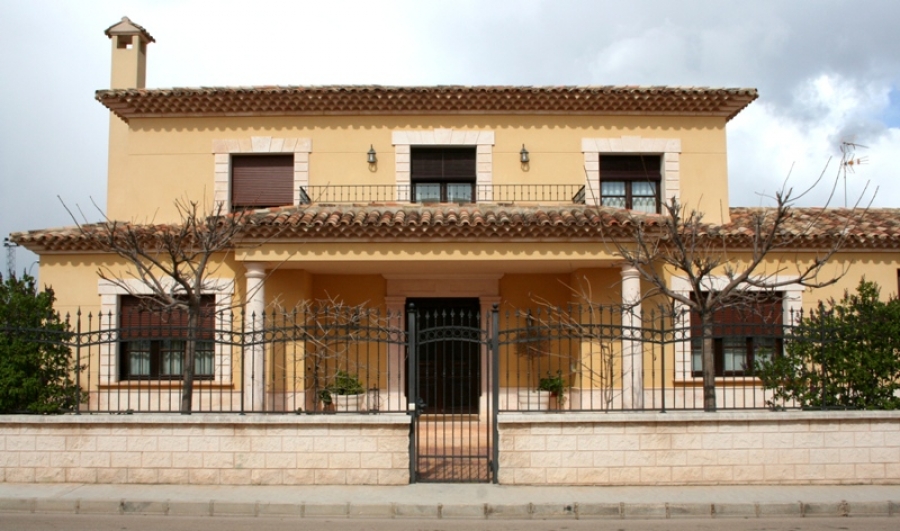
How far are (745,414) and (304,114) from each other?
31.3 feet

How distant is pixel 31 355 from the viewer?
9.60 metres

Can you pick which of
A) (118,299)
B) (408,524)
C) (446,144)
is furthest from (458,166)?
(408,524)

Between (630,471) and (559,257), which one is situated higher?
(559,257)

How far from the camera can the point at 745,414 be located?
886 centimetres

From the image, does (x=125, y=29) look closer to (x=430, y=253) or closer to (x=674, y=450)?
(x=430, y=253)

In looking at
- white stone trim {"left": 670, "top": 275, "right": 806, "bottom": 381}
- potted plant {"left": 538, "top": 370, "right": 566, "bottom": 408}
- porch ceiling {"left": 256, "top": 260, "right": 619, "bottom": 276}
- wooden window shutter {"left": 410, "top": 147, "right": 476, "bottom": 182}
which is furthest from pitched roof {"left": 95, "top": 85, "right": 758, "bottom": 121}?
potted plant {"left": 538, "top": 370, "right": 566, "bottom": 408}

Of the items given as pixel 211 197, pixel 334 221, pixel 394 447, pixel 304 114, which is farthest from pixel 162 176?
pixel 394 447

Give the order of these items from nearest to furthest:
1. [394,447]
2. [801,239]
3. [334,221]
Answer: [394,447] → [334,221] → [801,239]

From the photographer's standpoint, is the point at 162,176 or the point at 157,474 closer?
the point at 157,474

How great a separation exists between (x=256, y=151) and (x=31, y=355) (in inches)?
244

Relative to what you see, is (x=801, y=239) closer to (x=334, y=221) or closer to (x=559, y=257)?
(x=559, y=257)

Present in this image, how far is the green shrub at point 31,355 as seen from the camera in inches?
370

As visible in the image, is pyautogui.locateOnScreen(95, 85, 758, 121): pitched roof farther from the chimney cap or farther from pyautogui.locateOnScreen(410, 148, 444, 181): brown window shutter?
the chimney cap

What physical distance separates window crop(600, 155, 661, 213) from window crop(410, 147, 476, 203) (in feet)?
8.22
